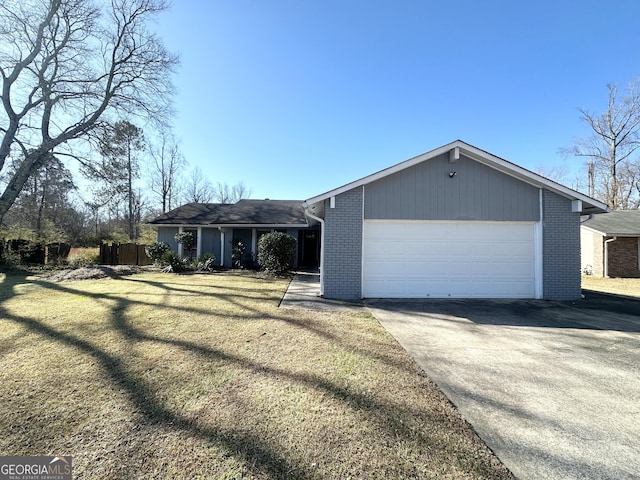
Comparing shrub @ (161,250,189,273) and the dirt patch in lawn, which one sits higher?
Answer: shrub @ (161,250,189,273)

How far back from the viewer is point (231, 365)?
11.3 feet

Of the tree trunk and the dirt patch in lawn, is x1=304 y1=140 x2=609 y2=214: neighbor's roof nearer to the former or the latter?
the dirt patch in lawn

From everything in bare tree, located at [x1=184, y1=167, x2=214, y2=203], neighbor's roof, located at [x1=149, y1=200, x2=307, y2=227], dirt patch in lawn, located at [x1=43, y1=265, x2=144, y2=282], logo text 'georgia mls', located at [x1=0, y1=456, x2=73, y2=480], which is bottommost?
logo text 'georgia mls', located at [x1=0, y1=456, x2=73, y2=480]

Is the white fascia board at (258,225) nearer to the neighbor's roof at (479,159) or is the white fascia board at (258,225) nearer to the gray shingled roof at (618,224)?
the neighbor's roof at (479,159)

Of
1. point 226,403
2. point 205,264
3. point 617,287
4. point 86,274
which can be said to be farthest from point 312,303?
point 617,287

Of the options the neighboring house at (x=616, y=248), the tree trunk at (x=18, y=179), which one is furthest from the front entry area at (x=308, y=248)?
the tree trunk at (x=18, y=179)

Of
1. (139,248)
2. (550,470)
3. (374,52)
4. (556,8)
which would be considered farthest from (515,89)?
(139,248)

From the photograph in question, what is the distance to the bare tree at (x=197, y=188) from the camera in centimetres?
3308

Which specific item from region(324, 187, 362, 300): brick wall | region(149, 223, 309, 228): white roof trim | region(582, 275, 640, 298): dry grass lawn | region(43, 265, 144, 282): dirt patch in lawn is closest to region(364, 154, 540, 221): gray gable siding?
region(324, 187, 362, 300): brick wall

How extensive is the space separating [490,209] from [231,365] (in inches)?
304

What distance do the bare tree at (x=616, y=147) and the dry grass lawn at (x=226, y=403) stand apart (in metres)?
31.5

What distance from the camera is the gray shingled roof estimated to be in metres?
14.1

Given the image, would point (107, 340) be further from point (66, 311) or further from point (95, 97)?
point (95, 97)

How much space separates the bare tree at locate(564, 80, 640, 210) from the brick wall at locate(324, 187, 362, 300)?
28.6 meters
